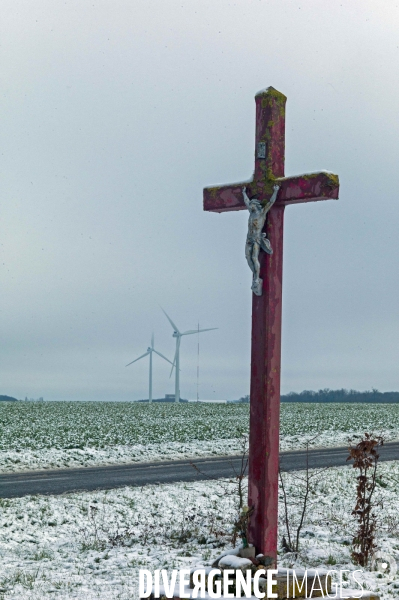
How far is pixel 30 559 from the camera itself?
31.1ft

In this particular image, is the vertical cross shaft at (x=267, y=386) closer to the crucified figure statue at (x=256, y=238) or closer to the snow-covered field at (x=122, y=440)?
the crucified figure statue at (x=256, y=238)

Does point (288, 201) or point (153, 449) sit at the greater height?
point (288, 201)

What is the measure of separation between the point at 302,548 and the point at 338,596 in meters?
3.10

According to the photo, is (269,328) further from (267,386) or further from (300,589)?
(300,589)

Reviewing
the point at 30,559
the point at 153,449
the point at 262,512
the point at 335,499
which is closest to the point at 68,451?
the point at 153,449

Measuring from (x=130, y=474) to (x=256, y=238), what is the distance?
13.7 m

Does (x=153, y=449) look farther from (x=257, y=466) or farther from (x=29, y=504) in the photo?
(x=257, y=466)

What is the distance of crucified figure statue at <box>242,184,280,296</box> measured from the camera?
6.73 metres

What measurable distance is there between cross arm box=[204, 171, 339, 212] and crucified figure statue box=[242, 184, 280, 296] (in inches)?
3.6

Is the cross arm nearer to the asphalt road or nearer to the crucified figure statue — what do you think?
Result: the crucified figure statue

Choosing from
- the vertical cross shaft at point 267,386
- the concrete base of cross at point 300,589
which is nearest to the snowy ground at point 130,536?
the concrete base of cross at point 300,589

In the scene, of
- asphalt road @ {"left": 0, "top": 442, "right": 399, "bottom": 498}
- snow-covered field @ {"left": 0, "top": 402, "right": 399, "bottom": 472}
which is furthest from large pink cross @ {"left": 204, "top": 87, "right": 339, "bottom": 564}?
snow-covered field @ {"left": 0, "top": 402, "right": 399, "bottom": 472}

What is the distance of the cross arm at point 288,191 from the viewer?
6520 millimetres

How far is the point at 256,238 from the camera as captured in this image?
6.77 m
